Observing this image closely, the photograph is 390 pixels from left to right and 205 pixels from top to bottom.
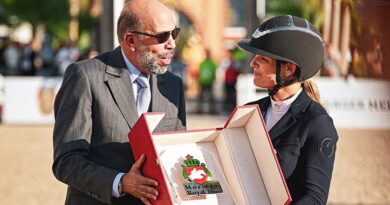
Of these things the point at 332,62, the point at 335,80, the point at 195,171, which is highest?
the point at 195,171

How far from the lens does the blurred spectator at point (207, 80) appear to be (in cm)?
2188

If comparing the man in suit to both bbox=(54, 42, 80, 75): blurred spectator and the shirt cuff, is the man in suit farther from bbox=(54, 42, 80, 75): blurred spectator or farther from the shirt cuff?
bbox=(54, 42, 80, 75): blurred spectator

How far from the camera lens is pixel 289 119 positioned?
3.21 metres

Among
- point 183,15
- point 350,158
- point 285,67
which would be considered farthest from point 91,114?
point 183,15

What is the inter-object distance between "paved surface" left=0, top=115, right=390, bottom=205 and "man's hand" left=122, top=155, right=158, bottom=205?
4373mm

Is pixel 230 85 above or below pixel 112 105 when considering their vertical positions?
below

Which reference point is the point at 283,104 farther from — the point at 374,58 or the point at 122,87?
the point at 374,58

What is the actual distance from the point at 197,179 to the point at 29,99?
16.0 m

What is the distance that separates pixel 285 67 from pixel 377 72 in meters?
0.89

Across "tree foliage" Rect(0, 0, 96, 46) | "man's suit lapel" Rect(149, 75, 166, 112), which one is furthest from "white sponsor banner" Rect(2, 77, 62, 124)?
"tree foliage" Rect(0, 0, 96, 46)

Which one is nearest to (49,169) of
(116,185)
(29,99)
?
(29,99)

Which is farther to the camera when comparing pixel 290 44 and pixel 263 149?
pixel 290 44

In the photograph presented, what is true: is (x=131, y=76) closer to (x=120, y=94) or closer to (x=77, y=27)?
(x=120, y=94)

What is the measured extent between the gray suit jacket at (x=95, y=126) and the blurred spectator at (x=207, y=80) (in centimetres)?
1829
